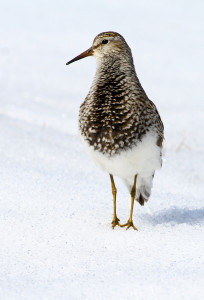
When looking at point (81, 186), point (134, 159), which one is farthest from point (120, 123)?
point (81, 186)

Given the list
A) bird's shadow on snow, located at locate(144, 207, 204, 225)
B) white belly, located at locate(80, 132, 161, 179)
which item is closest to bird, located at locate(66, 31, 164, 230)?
white belly, located at locate(80, 132, 161, 179)

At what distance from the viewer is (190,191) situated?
6395 millimetres

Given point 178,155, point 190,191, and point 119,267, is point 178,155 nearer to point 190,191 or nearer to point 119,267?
point 190,191

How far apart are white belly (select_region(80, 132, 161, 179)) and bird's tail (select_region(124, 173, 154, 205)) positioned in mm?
532

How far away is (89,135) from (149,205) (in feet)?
4.09

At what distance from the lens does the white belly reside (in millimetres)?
4543

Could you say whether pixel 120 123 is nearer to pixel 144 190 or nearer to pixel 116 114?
pixel 116 114

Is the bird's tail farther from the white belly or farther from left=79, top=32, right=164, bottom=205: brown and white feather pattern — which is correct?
the white belly

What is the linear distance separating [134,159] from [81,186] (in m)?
1.35

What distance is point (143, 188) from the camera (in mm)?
5430

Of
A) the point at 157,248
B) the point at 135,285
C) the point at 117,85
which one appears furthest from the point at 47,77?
the point at 135,285

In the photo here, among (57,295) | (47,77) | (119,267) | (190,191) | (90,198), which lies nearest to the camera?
(57,295)

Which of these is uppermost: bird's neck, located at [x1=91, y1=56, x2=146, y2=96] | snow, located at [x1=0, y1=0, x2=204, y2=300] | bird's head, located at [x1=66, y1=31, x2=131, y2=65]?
bird's head, located at [x1=66, y1=31, x2=131, y2=65]

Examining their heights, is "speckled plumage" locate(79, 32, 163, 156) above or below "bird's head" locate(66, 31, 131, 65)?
below
